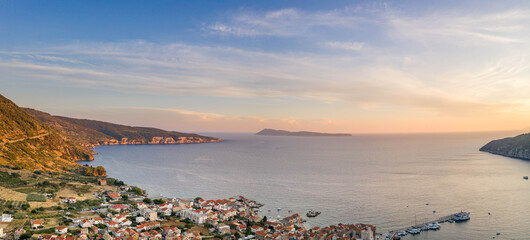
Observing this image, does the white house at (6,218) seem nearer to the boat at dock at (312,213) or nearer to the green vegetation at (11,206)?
the green vegetation at (11,206)

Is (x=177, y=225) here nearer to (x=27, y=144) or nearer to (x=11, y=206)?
(x=11, y=206)

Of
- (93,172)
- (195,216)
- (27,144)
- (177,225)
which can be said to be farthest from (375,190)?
(27,144)

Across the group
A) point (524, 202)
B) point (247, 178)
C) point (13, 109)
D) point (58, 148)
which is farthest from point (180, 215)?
point (13, 109)

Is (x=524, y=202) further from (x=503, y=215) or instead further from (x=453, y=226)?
(x=453, y=226)

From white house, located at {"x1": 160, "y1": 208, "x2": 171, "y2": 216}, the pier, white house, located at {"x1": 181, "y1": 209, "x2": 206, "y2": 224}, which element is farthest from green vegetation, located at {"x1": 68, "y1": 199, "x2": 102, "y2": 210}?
the pier

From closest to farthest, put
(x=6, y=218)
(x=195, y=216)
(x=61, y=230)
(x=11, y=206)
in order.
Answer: (x=61, y=230)
(x=6, y=218)
(x=11, y=206)
(x=195, y=216)

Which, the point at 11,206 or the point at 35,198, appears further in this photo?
the point at 35,198

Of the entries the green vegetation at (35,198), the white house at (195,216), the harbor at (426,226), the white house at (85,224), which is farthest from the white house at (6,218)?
the harbor at (426,226)

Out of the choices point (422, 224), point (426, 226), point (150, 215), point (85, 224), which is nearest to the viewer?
point (85, 224)
